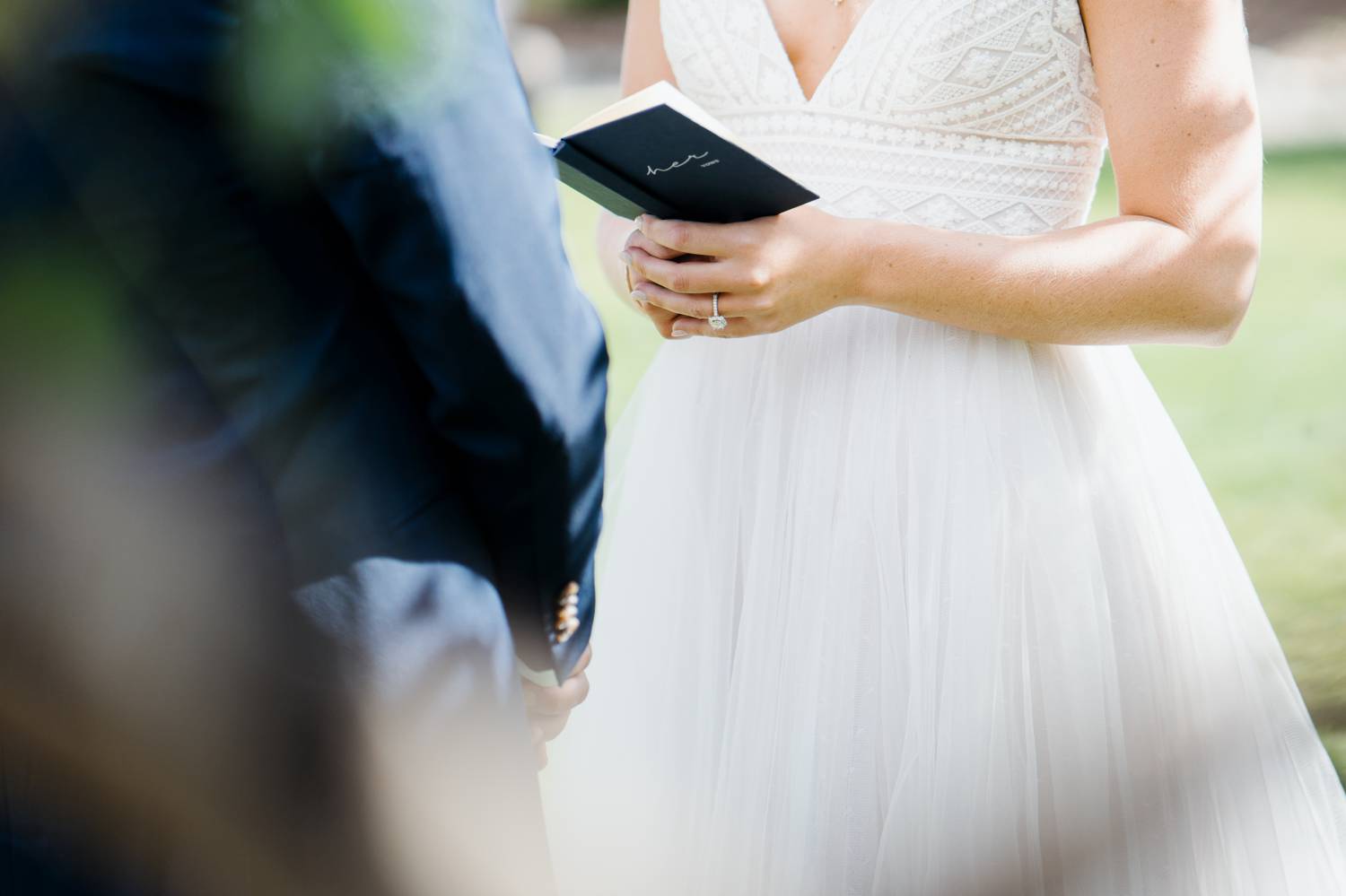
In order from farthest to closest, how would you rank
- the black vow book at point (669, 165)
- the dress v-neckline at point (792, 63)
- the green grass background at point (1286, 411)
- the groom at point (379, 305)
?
the green grass background at point (1286, 411) < the dress v-neckline at point (792, 63) < the black vow book at point (669, 165) < the groom at point (379, 305)

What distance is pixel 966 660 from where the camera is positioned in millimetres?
1794

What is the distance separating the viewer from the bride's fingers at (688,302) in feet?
5.66

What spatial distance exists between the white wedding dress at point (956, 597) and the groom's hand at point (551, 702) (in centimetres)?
31

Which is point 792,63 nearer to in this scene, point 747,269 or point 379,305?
point 747,269

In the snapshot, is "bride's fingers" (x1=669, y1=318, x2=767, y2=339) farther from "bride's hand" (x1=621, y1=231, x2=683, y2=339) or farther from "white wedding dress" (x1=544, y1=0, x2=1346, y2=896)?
"white wedding dress" (x1=544, y1=0, x2=1346, y2=896)

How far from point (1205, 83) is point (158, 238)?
135cm

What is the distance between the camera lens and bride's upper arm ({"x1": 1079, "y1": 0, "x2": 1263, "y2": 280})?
5.33 ft

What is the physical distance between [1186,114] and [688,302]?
735 mm

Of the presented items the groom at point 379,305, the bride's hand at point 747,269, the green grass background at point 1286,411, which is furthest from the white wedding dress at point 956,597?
the green grass background at point 1286,411

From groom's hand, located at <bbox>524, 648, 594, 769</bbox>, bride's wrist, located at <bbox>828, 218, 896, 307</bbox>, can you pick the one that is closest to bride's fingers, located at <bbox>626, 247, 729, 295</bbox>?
bride's wrist, located at <bbox>828, 218, 896, 307</bbox>

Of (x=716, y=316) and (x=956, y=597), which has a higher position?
(x=716, y=316)

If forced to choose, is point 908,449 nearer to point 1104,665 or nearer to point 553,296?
point 1104,665

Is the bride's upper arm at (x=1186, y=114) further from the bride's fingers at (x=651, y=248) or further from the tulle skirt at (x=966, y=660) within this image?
the bride's fingers at (x=651, y=248)

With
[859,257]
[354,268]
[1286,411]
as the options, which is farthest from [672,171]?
[1286,411]
